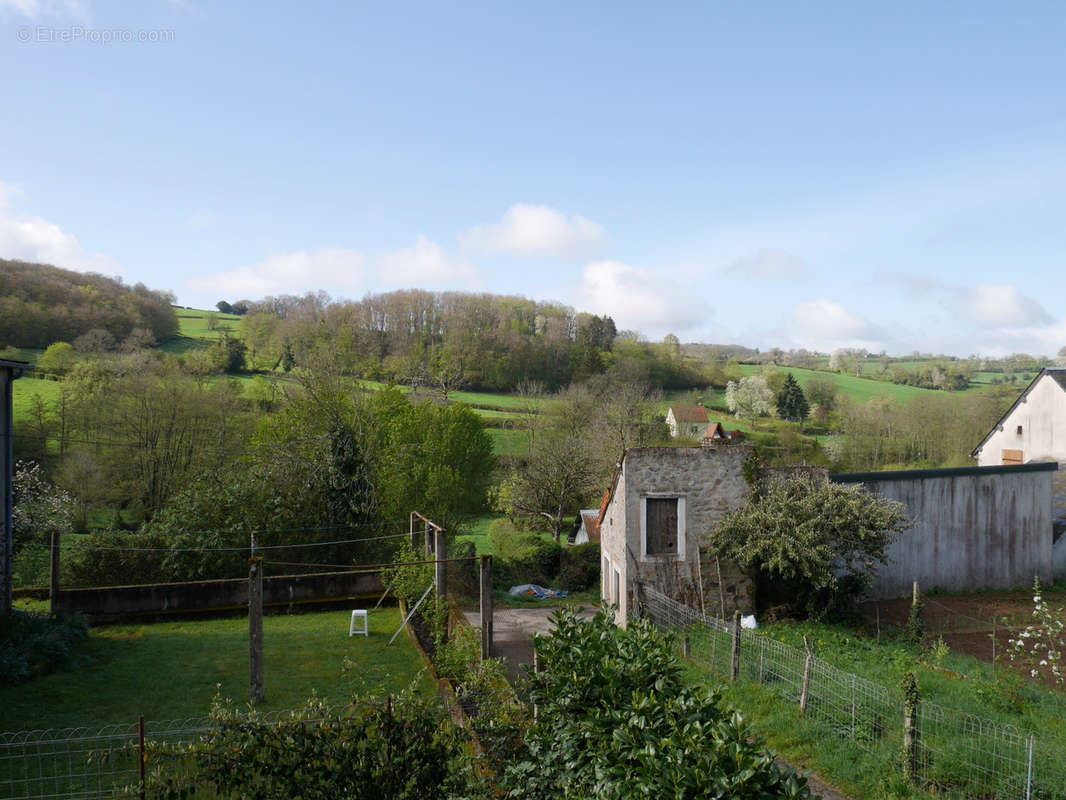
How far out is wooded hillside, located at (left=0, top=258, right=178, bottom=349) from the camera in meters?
42.1

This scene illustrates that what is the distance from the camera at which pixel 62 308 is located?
1713 inches

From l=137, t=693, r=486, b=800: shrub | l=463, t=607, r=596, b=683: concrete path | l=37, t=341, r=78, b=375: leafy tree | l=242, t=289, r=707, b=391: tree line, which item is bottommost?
l=463, t=607, r=596, b=683: concrete path

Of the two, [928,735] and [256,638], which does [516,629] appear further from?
[928,735]

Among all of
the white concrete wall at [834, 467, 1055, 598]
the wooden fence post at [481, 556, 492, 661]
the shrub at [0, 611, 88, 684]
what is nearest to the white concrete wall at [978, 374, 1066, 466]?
the white concrete wall at [834, 467, 1055, 598]

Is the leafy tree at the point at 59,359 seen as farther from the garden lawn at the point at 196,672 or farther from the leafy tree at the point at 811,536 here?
the leafy tree at the point at 811,536

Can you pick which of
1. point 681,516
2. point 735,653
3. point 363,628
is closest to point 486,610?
point 735,653

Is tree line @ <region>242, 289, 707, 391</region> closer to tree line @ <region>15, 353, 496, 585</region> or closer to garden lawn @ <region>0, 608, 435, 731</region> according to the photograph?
tree line @ <region>15, 353, 496, 585</region>

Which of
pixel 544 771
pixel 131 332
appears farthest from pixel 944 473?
pixel 131 332

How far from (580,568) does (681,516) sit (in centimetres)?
861

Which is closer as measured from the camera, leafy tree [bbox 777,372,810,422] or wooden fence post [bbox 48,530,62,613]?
wooden fence post [bbox 48,530,62,613]

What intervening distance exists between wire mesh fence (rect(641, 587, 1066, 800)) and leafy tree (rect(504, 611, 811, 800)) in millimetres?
3454

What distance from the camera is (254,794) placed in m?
5.46

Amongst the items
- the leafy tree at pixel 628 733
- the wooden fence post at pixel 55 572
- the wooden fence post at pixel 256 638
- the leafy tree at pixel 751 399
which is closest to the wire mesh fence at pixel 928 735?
the leafy tree at pixel 628 733

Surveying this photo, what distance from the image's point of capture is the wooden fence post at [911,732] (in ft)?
22.6
